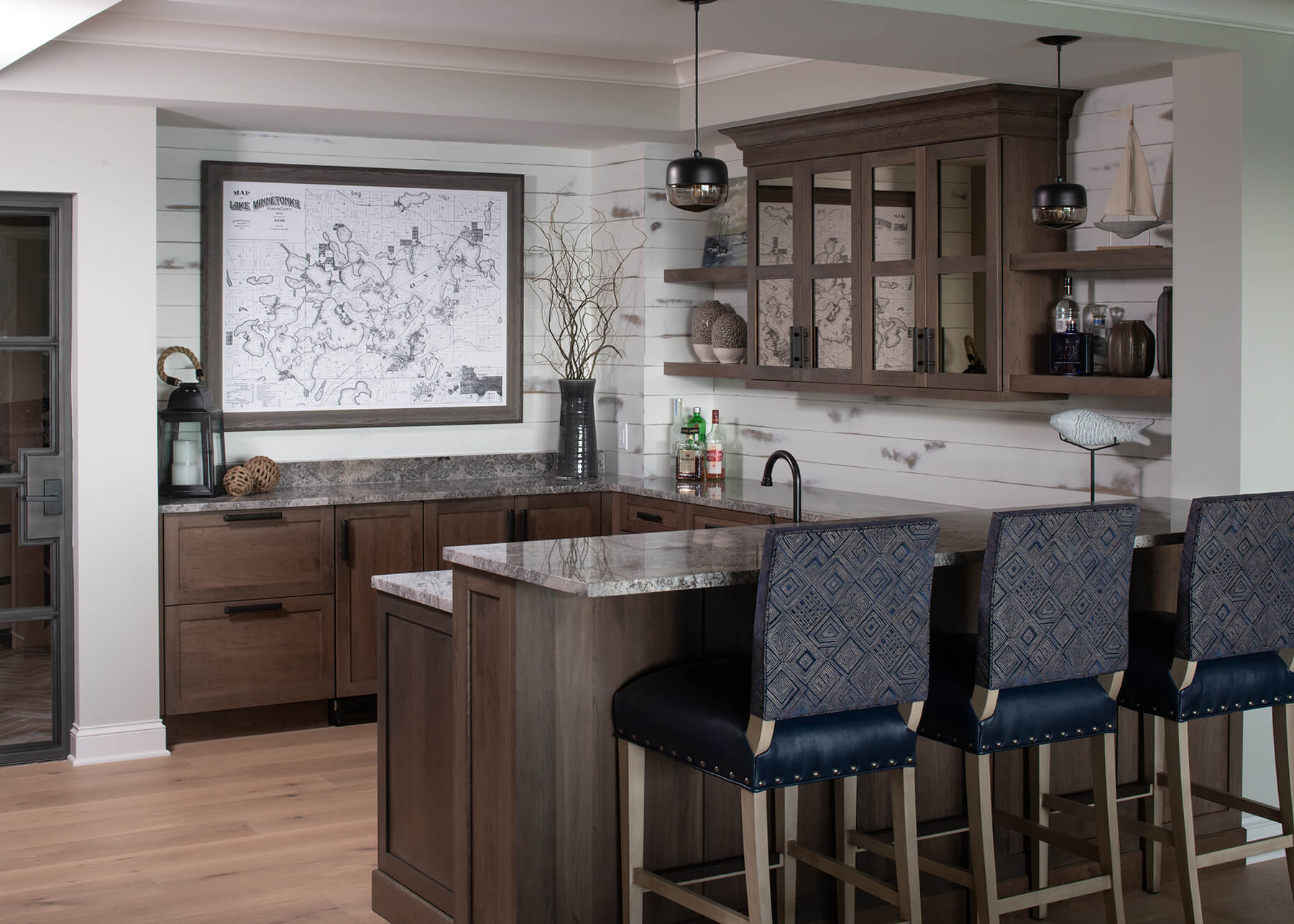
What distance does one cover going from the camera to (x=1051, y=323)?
438cm

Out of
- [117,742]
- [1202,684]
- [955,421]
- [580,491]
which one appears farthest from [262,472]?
[1202,684]

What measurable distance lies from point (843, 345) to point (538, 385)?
1.71 meters

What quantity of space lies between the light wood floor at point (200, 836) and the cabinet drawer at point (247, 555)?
1.93 feet

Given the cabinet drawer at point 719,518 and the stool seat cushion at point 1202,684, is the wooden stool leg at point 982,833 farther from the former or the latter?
the cabinet drawer at point 719,518

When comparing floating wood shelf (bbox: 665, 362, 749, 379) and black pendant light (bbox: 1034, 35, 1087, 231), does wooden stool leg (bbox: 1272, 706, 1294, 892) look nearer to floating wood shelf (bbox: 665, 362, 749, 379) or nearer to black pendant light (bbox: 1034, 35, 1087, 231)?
black pendant light (bbox: 1034, 35, 1087, 231)

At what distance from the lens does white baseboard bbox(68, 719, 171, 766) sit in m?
4.83

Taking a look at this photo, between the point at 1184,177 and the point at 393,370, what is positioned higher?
the point at 1184,177

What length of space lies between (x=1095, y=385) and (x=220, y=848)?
2.94m

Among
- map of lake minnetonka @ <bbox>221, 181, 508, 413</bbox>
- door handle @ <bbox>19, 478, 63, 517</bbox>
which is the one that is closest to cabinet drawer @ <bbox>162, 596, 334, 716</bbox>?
door handle @ <bbox>19, 478, 63, 517</bbox>

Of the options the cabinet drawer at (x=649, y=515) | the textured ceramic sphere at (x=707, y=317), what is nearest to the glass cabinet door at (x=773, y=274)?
the textured ceramic sphere at (x=707, y=317)

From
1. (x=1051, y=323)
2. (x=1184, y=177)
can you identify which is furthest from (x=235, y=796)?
(x=1184, y=177)

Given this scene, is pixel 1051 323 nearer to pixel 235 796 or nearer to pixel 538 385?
pixel 538 385

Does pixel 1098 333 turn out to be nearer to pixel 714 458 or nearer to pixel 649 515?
pixel 714 458

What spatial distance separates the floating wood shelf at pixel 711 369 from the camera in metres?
5.40
